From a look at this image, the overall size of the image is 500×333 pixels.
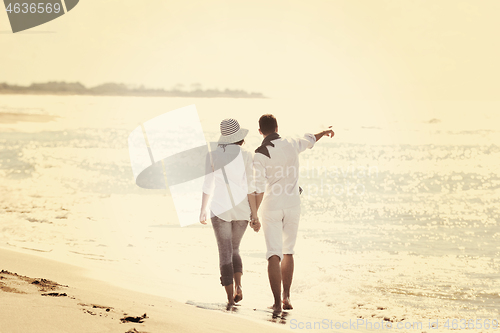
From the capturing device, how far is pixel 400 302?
19.0ft

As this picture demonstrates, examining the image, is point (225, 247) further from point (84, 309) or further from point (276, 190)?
point (84, 309)

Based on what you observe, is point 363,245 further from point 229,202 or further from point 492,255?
point 229,202

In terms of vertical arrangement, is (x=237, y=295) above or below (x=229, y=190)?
below

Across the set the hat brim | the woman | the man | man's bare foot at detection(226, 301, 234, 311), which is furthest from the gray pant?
the hat brim

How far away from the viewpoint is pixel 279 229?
16.1ft

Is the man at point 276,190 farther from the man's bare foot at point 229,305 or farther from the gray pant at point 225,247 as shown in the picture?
the man's bare foot at point 229,305

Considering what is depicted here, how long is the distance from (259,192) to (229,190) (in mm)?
329

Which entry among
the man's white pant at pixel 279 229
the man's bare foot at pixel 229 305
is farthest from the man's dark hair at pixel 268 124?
the man's bare foot at pixel 229 305

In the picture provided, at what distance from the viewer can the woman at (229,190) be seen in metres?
4.91

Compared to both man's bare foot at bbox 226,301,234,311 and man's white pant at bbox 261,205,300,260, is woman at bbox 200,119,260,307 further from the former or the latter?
man's white pant at bbox 261,205,300,260

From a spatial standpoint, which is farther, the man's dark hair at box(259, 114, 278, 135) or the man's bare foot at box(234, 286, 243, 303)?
the man's bare foot at box(234, 286, 243, 303)

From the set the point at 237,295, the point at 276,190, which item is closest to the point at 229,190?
the point at 276,190

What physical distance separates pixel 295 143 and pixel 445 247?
17.4 ft

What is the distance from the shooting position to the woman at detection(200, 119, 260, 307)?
491 cm
